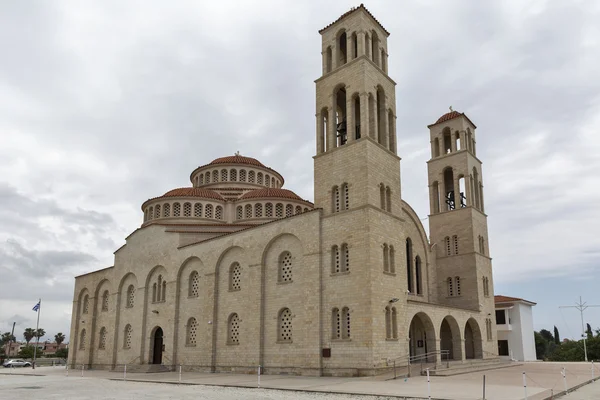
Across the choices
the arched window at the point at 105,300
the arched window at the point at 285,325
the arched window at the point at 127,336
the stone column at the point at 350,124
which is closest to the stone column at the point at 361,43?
the stone column at the point at 350,124

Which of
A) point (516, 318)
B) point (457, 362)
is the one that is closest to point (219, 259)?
point (457, 362)

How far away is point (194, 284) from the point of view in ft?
108

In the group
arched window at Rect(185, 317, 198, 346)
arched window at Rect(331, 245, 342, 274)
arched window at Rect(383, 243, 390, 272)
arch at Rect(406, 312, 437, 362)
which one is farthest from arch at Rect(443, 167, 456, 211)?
arched window at Rect(185, 317, 198, 346)

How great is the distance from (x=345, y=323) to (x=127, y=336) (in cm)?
2147

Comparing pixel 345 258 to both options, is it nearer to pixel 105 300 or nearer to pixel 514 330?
pixel 105 300

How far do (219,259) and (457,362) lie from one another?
15.7 metres

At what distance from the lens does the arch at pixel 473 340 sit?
33.1 meters

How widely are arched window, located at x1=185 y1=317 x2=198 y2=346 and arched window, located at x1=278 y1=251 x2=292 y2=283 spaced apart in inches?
321

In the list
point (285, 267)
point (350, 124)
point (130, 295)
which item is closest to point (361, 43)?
point (350, 124)

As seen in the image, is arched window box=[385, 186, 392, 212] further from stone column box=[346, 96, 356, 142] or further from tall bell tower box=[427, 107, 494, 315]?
tall bell tower box=[427, 107, 494, 315]

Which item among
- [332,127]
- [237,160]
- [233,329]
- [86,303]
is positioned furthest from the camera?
[86,303]

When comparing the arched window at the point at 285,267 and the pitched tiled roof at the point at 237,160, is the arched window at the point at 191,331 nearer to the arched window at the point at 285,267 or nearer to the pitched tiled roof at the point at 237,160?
the arched window at the point at 285,267

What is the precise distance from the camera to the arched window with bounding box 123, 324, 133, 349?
37.3 meters

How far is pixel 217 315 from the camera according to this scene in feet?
100
